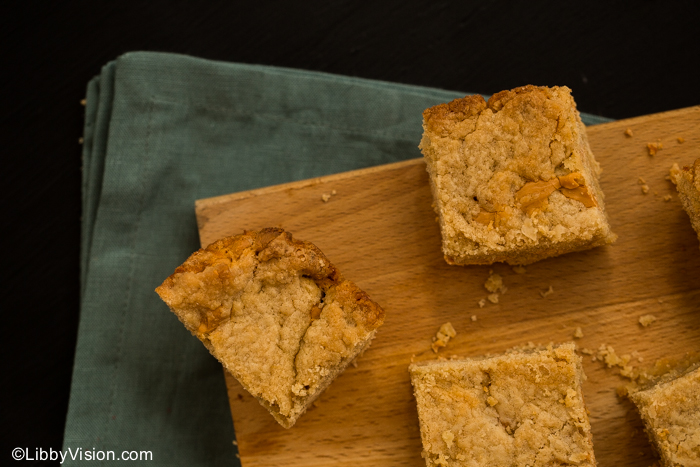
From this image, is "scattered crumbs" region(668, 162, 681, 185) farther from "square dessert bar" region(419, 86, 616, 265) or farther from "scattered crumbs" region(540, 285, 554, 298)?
"scattered crumbs" region(540, 285, 554, 298)

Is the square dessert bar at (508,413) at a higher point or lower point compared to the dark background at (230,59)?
lower

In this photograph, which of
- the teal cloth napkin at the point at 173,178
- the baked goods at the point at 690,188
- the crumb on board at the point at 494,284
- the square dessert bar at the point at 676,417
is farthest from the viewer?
the teal cloth napkin at the point at 173,178

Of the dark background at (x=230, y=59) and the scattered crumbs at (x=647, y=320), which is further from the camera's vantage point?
the dark background at (x=230, y=59)

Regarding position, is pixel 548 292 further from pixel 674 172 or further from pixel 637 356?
pixel 674 172

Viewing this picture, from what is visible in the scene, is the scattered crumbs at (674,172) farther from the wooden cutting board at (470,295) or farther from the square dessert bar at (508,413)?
the square dessert bar at (508,413)

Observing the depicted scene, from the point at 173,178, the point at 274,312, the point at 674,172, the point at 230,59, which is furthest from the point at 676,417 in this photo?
the point at 230,59

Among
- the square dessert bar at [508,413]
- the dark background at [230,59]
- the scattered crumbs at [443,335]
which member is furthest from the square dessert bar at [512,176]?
the dark background at [230,59]

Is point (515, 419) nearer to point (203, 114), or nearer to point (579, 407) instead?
point (579, 407)
